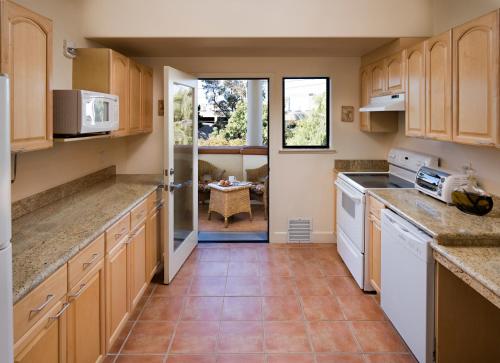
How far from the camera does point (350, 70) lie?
4875 mm

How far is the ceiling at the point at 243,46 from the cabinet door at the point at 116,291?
2.02 m

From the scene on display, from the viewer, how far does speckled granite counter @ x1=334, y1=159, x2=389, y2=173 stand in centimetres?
492

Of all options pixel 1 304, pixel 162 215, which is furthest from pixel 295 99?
pixel 1 304

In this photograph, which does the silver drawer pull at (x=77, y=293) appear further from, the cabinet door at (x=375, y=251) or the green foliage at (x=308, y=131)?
the green foliage at (x=308, y=131)

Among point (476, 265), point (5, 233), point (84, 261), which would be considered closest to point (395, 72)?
point (476, 265)

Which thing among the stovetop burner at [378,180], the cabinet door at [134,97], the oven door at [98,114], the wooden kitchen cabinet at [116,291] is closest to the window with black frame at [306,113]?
the stovetop burner at [378,180]

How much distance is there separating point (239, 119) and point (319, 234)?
3864 millimetres

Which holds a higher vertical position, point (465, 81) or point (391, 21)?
point (391, 21)

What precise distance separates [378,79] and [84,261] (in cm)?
325

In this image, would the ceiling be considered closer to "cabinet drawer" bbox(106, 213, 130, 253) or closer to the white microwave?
the white microwave

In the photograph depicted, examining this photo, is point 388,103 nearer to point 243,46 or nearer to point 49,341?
point 243,46

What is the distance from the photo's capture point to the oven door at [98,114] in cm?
271

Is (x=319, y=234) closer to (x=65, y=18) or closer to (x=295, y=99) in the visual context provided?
(x=295, y=99)

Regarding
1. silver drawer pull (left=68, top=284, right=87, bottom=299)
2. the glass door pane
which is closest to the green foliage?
the glass door pane
